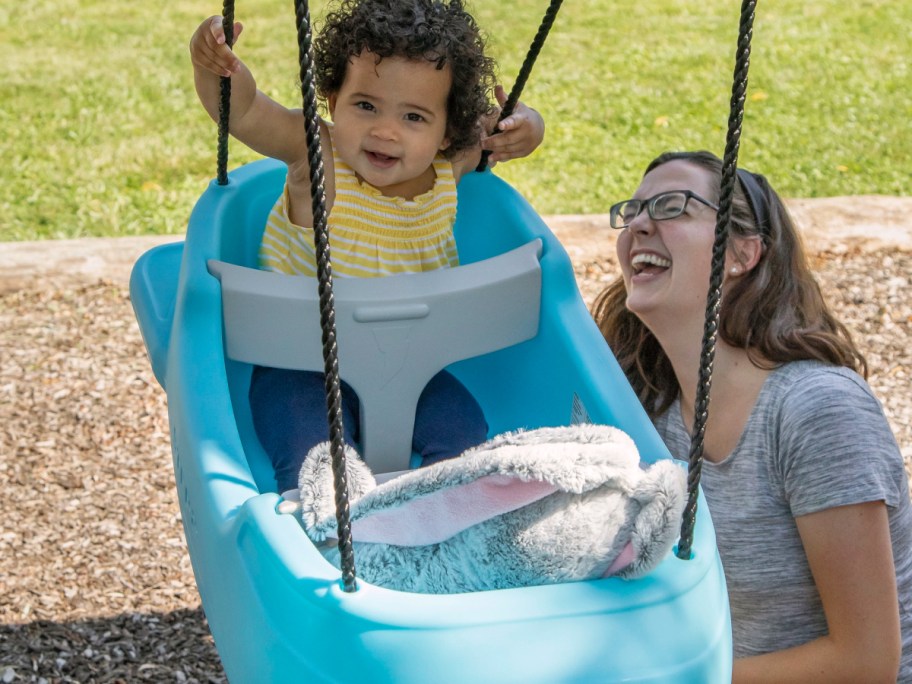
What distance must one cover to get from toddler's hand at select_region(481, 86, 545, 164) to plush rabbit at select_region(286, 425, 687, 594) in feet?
3.25

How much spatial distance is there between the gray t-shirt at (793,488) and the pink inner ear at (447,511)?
63cm

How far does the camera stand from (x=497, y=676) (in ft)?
3.46

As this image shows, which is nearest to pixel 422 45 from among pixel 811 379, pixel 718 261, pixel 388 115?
pixel 388 115

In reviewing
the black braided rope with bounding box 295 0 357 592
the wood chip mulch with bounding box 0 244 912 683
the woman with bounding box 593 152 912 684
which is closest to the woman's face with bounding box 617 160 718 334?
the woman with bounding box 593 152 912 684

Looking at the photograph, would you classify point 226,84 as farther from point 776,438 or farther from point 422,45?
point 776,438

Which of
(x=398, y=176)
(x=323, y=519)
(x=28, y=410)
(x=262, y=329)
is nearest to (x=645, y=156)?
(x=28, y=410)

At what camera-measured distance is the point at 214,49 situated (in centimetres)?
166

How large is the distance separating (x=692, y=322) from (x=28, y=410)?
6.70ft

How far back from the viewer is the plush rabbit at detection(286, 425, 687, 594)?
1.13 m

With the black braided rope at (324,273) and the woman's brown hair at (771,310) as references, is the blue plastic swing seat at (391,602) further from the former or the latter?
the woman's brown hair at (771,310)

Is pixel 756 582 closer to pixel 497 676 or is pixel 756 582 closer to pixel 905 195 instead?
pixel 497 676

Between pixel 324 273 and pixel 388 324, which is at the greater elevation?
pixel 324 273

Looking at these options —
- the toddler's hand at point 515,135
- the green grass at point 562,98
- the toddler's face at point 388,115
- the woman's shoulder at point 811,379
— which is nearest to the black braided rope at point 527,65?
the toddler's hand at point 515,135

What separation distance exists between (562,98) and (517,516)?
466 cm
